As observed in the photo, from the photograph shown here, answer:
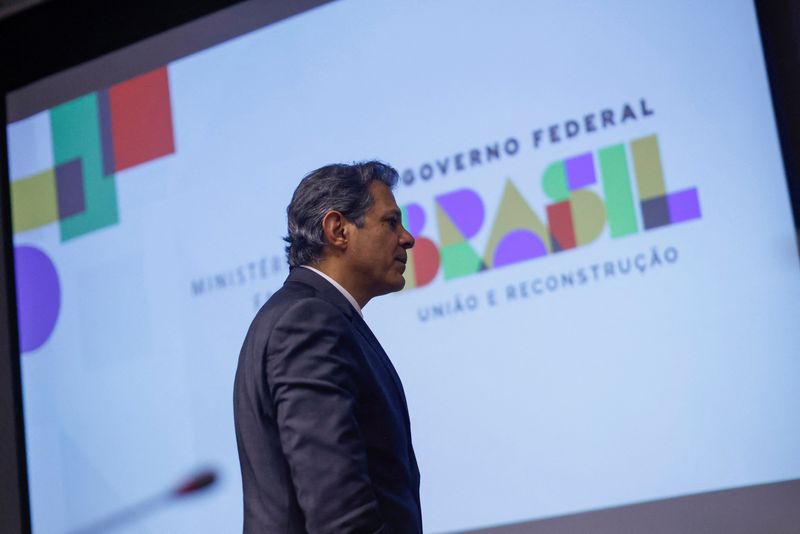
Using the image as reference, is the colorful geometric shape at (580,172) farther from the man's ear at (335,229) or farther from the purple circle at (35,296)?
the purple circle at (35,296)

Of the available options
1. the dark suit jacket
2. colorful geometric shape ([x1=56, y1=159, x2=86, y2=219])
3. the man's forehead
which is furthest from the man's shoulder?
colorful geometric shape ([x1=56, y1=159, x2=86, y2=219])

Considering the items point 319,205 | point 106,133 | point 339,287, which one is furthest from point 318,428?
point 106,133

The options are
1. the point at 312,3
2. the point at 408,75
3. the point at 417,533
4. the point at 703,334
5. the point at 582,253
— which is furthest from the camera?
the point at 312,3

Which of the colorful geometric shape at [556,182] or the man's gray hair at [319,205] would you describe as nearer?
the man's gray hair at [319,205]

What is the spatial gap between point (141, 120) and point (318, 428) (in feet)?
8.01

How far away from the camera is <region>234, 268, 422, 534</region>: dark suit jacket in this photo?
150cm

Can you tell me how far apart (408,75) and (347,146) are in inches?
11.3

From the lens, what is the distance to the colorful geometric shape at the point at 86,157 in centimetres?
373

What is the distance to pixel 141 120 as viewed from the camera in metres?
3.70

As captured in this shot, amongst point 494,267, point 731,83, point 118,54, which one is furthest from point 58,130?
point 731,83

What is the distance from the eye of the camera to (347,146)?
3.24m

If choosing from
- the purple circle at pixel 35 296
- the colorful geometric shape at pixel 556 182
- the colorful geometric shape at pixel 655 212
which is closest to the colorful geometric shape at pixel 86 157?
the purple circle at pixel 35 296

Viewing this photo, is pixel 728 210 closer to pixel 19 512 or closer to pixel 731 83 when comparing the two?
pixel 731 83

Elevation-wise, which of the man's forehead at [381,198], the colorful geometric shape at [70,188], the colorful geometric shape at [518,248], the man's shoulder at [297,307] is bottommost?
the man's shoulder at [297,307]
